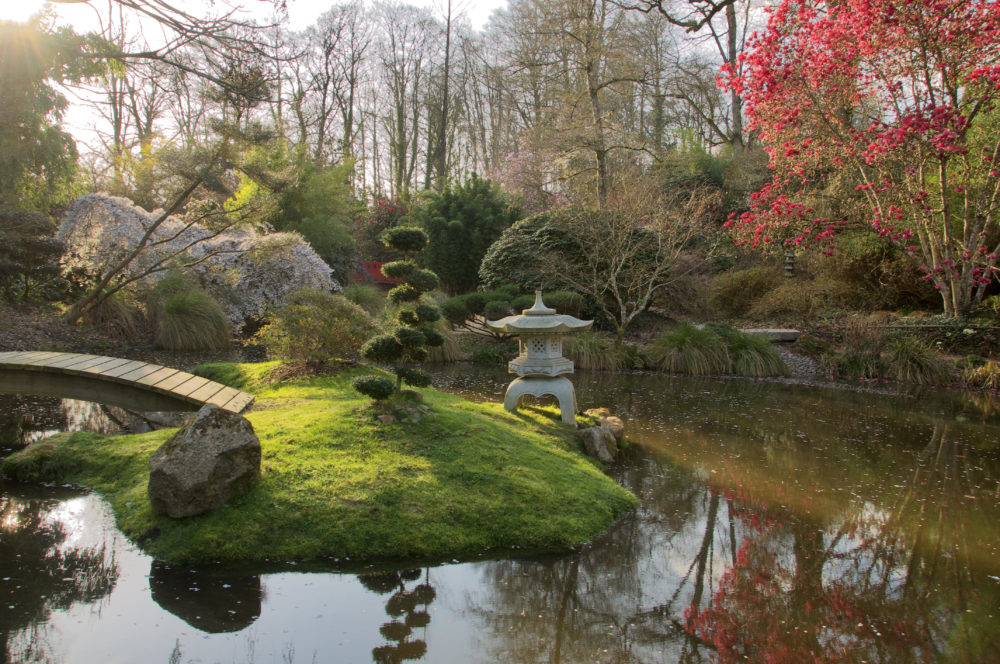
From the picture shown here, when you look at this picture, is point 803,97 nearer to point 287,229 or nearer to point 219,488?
point 219,488

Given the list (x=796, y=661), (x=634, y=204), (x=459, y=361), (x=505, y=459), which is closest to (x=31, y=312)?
(x=459, y=361)

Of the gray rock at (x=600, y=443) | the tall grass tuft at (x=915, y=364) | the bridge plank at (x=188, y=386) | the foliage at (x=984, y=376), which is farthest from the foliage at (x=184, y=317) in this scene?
the foliage at (x=984, y=376)

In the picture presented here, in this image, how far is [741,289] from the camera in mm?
14242

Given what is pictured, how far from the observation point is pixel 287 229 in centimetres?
1470

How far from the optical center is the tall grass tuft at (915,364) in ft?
31.4

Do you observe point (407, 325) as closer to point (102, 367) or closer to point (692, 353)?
point (102, 367)

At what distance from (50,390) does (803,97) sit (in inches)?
436

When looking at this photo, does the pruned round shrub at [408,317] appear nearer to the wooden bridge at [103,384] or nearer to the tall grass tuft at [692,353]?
the wooden bridge at [103,384]

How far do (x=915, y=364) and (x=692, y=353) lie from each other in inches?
136

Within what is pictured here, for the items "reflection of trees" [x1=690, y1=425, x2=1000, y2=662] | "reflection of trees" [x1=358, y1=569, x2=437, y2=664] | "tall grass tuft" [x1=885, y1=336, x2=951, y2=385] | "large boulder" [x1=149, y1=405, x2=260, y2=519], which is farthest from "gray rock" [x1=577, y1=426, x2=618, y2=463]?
"tall grass tuft" [x1=885, y1=336, x2=951, y2=385]

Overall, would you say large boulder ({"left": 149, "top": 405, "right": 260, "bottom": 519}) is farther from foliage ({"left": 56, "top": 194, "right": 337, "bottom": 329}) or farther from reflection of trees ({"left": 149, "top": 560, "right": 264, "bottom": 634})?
foliage ({"left": 56, "top": 194, "right": 337, "bottom": 329})

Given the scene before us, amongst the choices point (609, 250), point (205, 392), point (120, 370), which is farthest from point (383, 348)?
point (609, 250)

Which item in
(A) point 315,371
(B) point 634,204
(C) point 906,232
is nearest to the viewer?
(A) point 315,371

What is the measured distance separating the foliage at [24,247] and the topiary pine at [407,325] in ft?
25.5
